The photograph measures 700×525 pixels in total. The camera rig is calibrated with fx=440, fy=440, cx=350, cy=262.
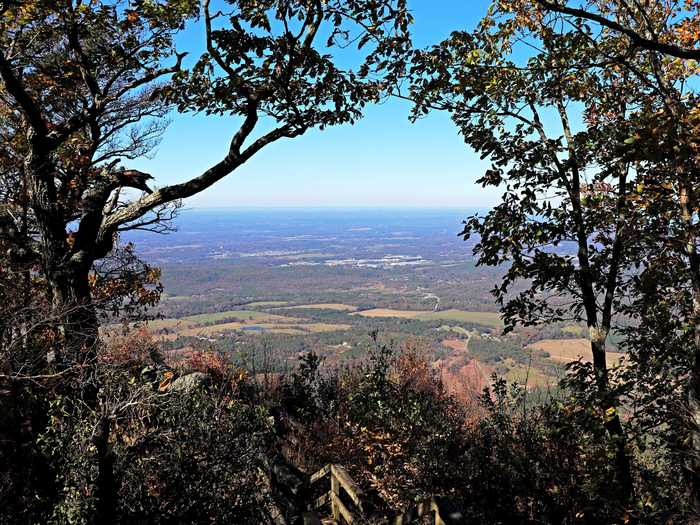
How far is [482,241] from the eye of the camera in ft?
19.7

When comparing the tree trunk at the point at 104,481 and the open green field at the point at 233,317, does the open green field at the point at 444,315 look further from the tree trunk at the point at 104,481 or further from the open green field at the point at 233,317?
the tree trunk at the point at 104,481

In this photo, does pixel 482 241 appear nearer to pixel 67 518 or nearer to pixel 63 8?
pixel 67 518

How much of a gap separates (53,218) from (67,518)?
17.1 ft

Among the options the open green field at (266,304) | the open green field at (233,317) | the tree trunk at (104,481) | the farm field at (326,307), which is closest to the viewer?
the tree trunk at (104,481)

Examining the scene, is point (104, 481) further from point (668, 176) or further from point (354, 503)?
point (668, 176)

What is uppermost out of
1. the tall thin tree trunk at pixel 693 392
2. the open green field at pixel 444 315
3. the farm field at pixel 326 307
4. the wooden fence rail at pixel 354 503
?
the tall thin tree trunk at pixel 693 392

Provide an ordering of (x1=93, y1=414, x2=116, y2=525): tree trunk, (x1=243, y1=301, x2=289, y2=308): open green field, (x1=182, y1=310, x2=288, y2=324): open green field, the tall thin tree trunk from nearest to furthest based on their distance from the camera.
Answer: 1. the tall thin tree trunk
2. (x1=93, y1=414, x2=116, y2=525): tree trunk
3. (x1=182, y1=310, x2=288, y2=324): open green field
4. (x1=243, y1=301, x2=289, y2=308): open green field

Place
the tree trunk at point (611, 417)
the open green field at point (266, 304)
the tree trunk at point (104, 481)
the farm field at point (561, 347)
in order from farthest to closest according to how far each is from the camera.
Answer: the open green field at point (266, 304) → the farm field at point (561, 347) → the tree trunk at point (611, 417) → the tree trunk at point (104, 481)

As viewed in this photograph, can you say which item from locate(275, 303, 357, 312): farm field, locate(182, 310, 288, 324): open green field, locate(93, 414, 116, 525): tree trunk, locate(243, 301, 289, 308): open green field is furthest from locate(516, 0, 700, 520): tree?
locate(243, 301, 289, 308): open green field

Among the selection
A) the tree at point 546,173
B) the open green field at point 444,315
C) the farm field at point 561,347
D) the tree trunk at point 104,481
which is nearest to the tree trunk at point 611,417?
the tree at point 546,173

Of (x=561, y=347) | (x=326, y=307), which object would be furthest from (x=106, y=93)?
(x=326, y=307)

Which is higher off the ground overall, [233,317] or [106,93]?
[106,93]

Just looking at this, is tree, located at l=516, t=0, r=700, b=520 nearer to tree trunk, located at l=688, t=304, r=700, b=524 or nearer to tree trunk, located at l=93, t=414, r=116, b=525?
tree trunk, located at l=688, t=304, r=700, b=524

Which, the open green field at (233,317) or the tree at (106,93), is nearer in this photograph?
the tree at (106,93)
